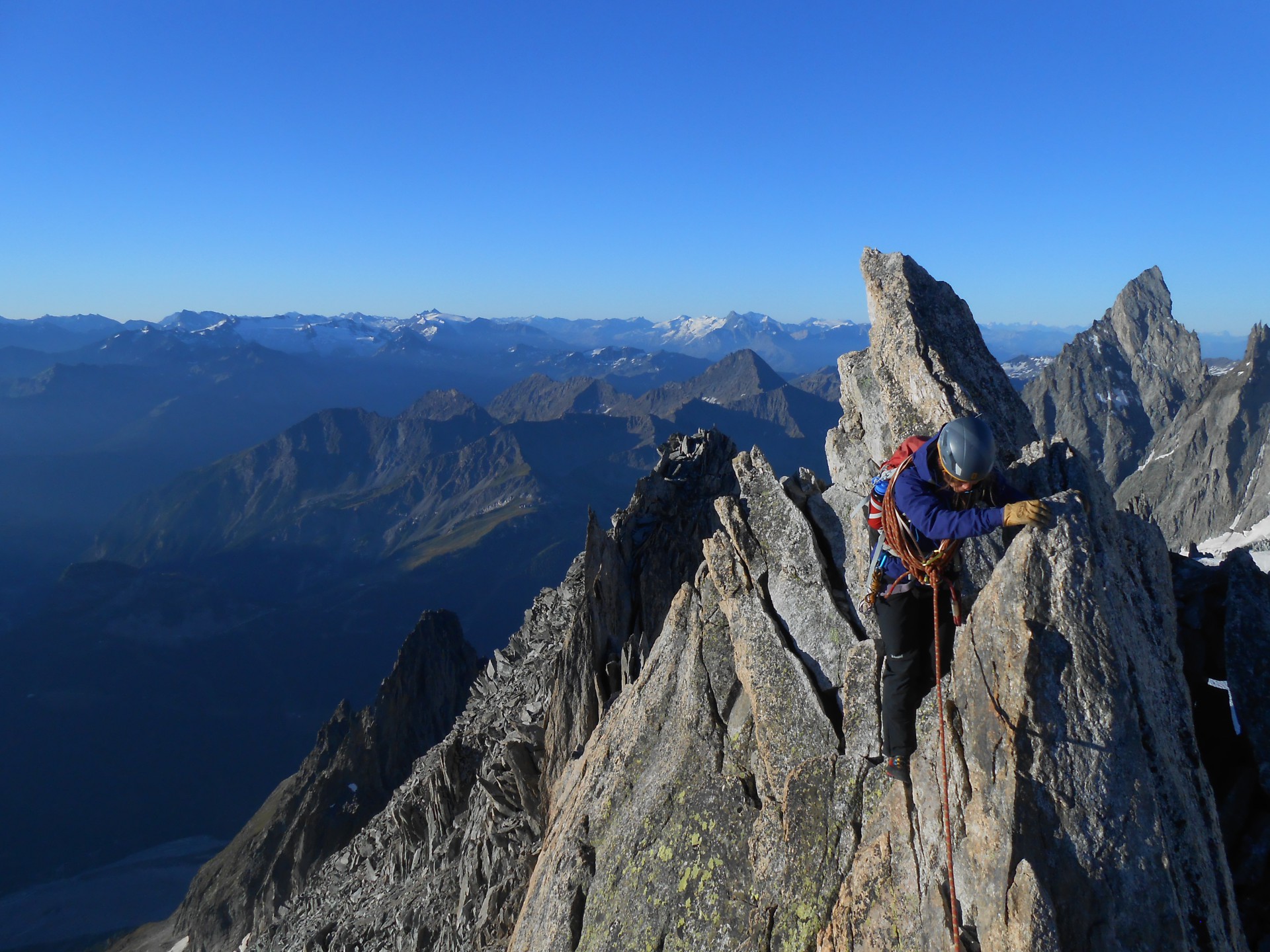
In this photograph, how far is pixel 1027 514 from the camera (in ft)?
32.4

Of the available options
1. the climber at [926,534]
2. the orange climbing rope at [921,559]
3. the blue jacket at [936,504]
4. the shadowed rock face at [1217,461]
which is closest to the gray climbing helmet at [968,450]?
the climber at [926,534]

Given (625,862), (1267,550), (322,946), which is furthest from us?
(1267,550)

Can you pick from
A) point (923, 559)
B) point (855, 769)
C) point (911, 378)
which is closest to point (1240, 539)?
point (911, 378)

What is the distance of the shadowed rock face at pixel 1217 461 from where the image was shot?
15300 cm

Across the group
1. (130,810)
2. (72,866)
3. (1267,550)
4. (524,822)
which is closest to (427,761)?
(524,822)

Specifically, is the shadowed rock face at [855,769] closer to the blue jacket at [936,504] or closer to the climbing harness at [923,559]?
the climbing harness at [923,559]

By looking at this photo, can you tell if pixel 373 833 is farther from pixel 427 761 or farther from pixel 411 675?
pixel 411 675

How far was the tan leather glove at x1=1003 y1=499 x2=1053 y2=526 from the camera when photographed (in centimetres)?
988

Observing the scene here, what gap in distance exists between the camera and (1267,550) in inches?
3268

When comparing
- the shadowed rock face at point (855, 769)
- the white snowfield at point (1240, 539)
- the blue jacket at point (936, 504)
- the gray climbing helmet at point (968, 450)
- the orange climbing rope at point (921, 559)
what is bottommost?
the white snowfield at point (1240, 539)

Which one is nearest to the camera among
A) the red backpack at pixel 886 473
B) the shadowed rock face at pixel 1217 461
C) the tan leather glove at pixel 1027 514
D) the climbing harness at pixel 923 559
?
the tan leather glove at pixel 1027 514

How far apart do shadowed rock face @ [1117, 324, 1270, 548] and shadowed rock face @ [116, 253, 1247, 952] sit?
160 m

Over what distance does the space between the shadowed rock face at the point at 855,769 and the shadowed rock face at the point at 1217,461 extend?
160 m

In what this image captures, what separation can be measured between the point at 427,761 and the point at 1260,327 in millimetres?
224257
